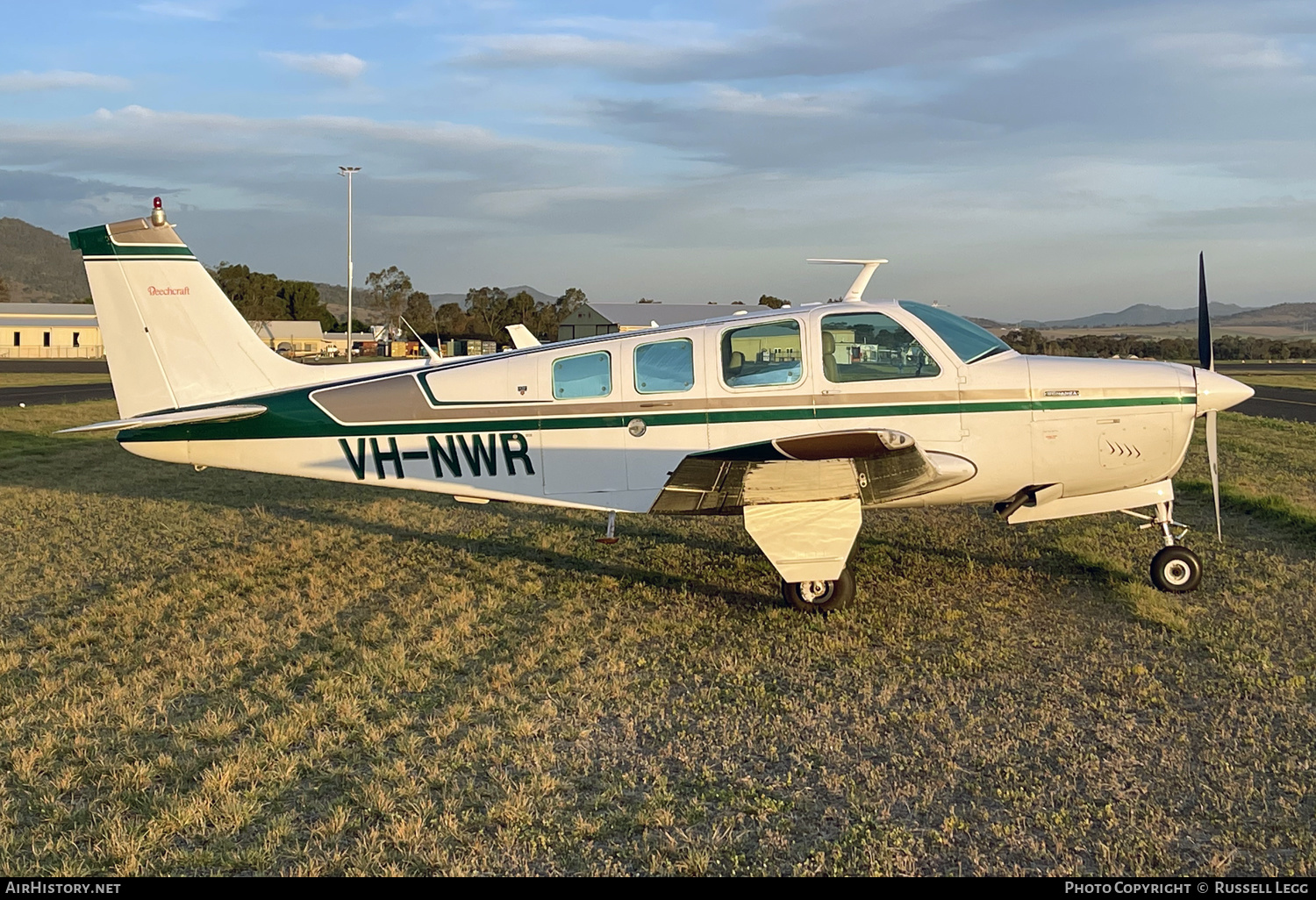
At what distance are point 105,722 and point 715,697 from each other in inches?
127

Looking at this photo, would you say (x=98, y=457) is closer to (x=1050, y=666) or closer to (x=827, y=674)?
(x=827, y=674)

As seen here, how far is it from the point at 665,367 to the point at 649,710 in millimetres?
3064

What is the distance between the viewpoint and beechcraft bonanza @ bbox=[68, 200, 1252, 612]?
6.92 m

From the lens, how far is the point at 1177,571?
7.18 meters

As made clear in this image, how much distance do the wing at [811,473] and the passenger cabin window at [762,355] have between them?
0.91m

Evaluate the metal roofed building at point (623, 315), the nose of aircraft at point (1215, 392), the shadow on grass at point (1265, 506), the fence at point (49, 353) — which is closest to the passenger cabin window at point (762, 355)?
the nose of aircraft at point (1215, 392)

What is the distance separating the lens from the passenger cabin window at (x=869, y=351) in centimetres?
707

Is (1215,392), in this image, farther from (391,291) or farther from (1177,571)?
(391,291)

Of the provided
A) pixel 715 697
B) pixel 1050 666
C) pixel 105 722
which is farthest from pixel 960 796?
pixel 105 722

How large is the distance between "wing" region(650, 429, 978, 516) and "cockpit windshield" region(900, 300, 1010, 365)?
82 cm

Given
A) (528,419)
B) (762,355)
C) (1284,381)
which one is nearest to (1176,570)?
(762,355)

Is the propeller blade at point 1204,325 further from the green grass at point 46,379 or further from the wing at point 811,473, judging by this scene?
the green grass at point 46,379

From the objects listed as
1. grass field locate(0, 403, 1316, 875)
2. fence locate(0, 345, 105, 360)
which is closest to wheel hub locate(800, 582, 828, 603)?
grass field locate(0, 403, 1316, 875)

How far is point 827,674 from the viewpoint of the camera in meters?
5.60
